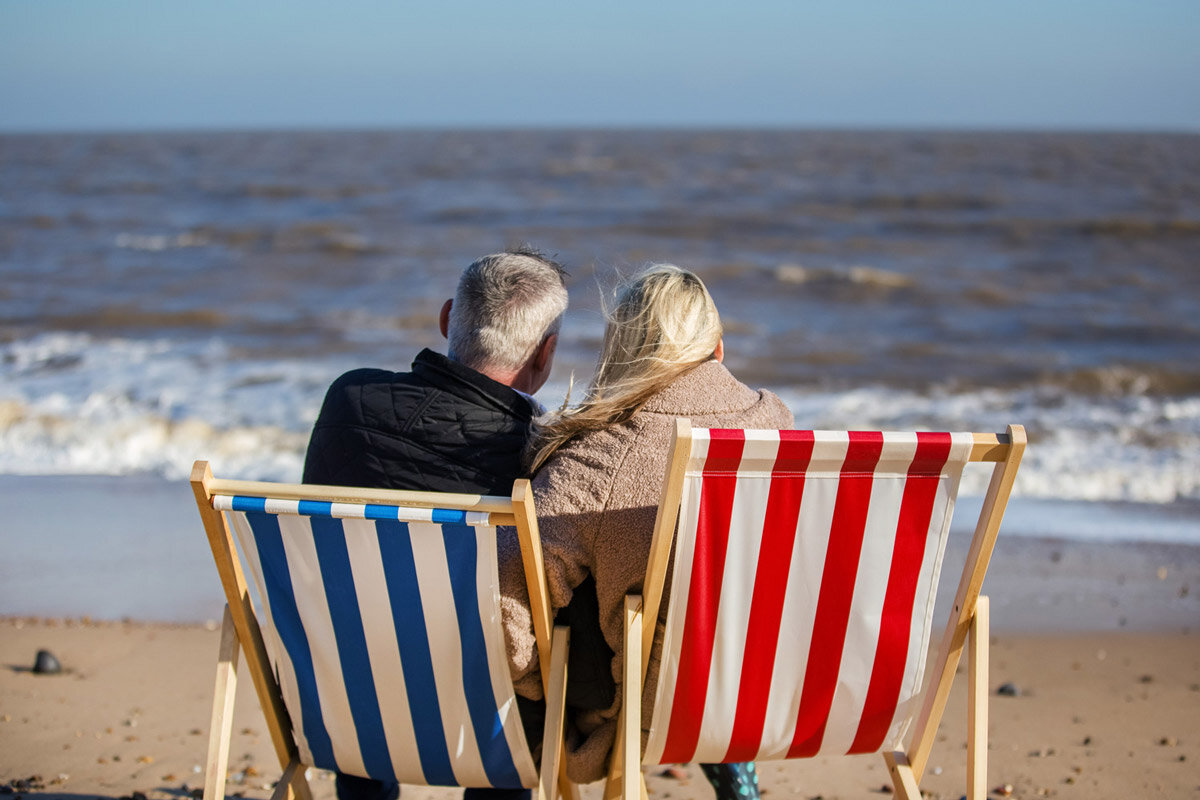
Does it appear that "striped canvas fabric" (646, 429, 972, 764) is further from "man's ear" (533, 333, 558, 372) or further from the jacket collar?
"man's ear" (533, 333, 558, 372)

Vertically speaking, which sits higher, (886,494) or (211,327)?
(886,494)

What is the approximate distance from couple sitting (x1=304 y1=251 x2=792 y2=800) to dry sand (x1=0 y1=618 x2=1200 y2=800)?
0.70 metres

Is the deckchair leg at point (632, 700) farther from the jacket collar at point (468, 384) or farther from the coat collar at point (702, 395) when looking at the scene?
the jacket collar at point (468, 384)

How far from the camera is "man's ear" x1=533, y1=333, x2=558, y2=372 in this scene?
215 centimetres

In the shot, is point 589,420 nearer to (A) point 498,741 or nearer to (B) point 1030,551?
(A) point 498,741

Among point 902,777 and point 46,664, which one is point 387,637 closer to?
point 902,777

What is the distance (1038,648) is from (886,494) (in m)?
2.12

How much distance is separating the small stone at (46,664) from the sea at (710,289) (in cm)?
179

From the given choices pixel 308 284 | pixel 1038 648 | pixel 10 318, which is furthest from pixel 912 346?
pixel 10 318

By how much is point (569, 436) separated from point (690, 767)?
1.30 m

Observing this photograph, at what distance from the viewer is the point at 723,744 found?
6.12 ft

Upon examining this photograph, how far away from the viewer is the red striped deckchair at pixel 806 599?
160cm

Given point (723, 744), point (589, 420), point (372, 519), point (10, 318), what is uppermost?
point (589, 420)

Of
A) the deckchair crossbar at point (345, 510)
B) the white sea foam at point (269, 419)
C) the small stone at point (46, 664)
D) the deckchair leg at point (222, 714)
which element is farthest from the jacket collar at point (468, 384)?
the white sea foam at point (269, 419)
